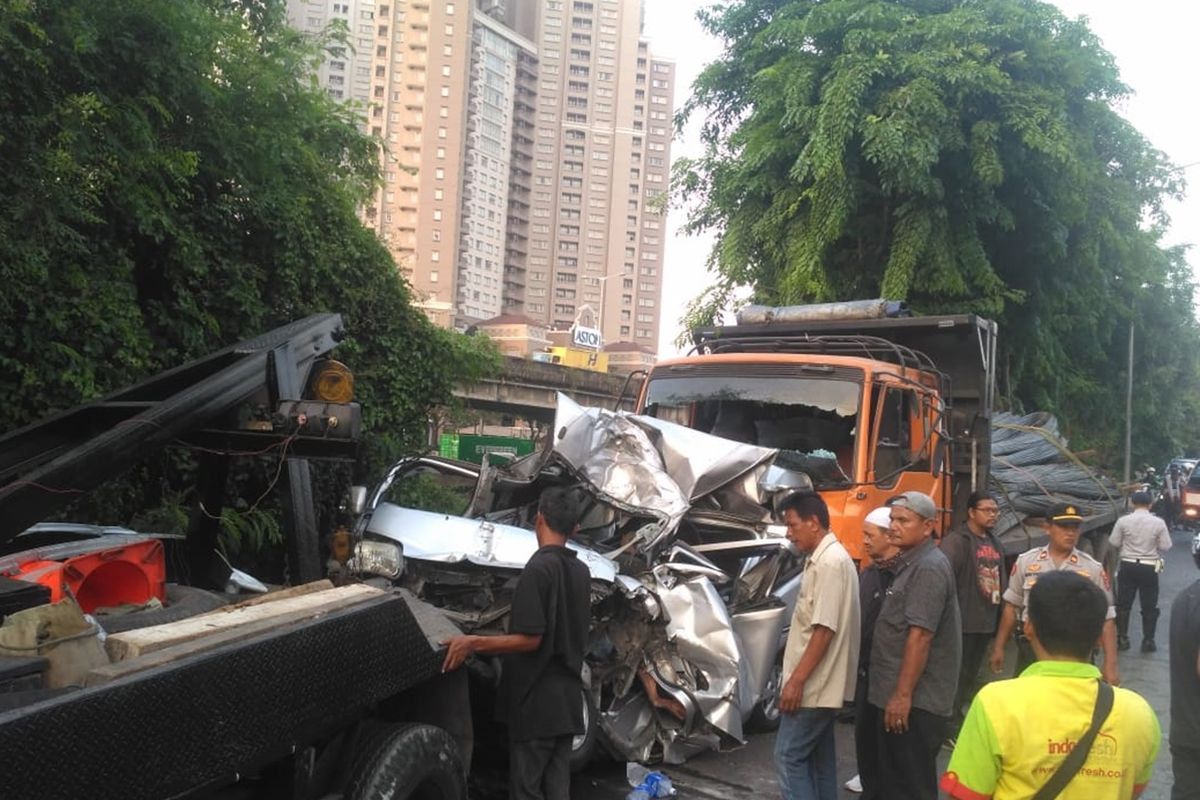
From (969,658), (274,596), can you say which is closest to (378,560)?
(274,596)

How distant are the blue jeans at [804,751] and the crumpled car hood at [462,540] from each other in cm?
136

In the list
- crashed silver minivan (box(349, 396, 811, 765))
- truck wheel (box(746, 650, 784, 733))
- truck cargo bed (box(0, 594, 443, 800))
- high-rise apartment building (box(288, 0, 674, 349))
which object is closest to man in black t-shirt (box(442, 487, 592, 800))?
truck cargo bed (box(0, 594, 443, 800))

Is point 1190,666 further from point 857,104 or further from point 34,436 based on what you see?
point 857,104

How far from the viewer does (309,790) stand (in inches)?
127

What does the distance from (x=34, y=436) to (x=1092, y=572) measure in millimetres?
5782

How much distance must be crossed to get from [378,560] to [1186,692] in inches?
147

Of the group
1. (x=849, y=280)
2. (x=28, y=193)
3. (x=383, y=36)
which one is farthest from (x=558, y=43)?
(x=28, y=193)

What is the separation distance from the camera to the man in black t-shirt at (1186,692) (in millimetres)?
3896

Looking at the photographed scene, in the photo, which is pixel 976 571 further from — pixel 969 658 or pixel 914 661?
pixel 914 661

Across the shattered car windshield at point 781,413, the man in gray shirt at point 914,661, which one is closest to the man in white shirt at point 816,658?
the man in gray shirt at point 914,661

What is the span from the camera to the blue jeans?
4.34m

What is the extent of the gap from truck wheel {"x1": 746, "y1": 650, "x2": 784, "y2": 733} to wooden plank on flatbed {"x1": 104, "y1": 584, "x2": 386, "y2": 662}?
3.78 metres

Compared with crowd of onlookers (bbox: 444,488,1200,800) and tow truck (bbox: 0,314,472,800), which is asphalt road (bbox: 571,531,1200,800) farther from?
tow truck (bbox: 0,314,472,800)

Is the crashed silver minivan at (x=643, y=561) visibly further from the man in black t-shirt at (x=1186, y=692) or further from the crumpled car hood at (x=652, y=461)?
the man in black t-shirt at (x=1186, y=692)
